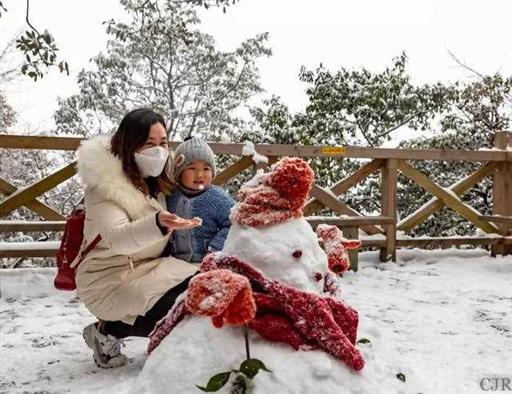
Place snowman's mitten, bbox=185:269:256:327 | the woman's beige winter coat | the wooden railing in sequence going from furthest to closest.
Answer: the wooden railing
the woman's beige winter coat
snowman's mitten, bbox=185:269:256:327

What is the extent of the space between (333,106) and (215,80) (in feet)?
19.7

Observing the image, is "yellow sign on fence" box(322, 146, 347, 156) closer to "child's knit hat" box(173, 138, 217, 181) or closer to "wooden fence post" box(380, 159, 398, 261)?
"wooden fence post" box(380, 159, 398, 261)

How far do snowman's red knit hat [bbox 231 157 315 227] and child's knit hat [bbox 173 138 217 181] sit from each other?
0.87 meters

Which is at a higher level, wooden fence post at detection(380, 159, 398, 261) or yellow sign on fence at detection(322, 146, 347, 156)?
yellow sign on fence at detection(322, 146, 347, 156)

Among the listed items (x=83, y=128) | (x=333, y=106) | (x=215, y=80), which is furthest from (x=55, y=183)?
(x=215, y=80)

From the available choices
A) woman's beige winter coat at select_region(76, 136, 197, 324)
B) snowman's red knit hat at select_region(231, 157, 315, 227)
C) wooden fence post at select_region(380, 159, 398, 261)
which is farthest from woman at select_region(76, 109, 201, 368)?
wooden fence post at select_region(380, 159, 398, 261)

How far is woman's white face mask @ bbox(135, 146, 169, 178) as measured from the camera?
238 cm

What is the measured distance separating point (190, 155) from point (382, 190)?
11.1ft

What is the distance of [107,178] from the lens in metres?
2.30

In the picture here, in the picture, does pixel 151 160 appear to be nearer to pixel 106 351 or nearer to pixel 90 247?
A: pixel 90 247

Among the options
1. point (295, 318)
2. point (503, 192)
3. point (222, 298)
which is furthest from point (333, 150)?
point (222, 298)

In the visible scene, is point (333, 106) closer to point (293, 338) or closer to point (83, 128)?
point (83, 128)

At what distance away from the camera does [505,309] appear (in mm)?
3779

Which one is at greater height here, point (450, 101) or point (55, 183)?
point (450, 101)
